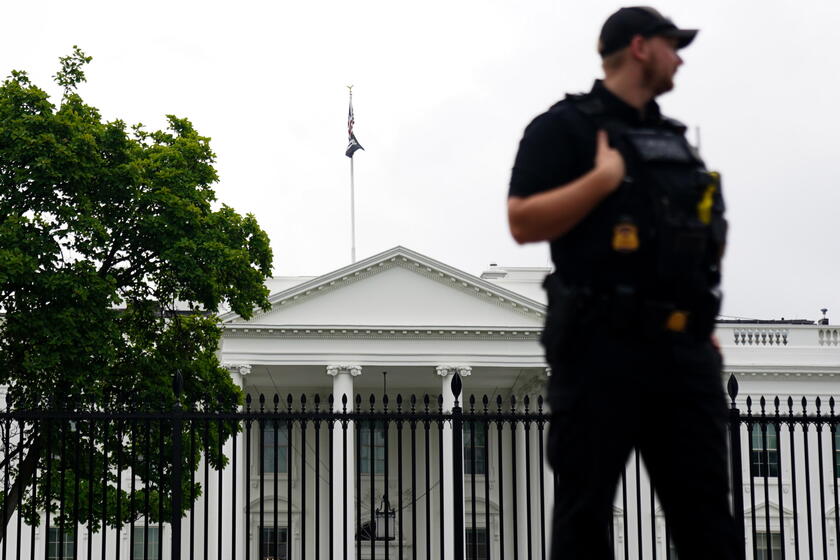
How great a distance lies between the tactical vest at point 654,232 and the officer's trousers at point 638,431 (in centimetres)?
14

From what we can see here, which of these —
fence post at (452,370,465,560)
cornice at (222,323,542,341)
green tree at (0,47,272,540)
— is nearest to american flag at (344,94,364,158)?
cornice at (222,323,542,341)

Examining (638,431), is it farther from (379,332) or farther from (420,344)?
(420,344)

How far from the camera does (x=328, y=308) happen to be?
43.1m

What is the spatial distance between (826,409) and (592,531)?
38.7 metres

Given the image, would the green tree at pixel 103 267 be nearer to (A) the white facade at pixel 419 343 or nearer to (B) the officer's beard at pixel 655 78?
(A) the white facade at pixel 419 343

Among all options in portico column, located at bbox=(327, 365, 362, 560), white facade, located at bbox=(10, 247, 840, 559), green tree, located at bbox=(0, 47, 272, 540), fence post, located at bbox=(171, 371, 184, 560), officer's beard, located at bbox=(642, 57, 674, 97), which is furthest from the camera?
white facade, located at bbox=(10, 247, 840, 559)

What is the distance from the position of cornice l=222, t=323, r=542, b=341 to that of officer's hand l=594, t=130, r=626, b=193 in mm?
38531

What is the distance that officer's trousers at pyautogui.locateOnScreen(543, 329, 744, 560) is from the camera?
10.9 ft

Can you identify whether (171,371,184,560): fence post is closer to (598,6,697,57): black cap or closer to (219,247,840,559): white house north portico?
(598,6,697,57): black cap

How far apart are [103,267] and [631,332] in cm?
2182

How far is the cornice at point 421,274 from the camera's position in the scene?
42.3 metres

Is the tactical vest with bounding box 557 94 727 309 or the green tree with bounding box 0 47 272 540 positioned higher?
the green tree with bounding box 0 47 272 540

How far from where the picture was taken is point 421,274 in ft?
143

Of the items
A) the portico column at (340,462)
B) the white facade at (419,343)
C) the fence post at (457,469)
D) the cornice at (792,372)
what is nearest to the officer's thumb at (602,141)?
the fence post at (457,469)
